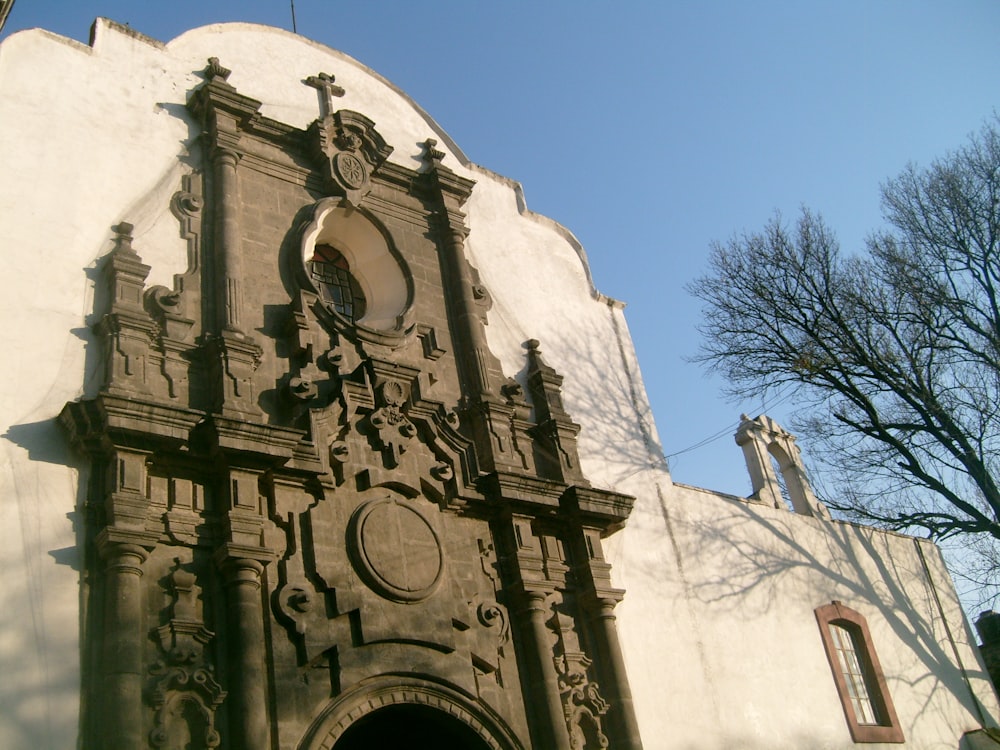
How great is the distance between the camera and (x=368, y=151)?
39.0ft

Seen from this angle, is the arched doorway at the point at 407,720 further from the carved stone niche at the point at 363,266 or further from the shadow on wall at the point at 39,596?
the carved stone niche at the point at 363,266

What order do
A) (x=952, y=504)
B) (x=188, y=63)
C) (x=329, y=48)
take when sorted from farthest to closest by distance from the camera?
(x=952, y=504) < (x=329, y=48) < (x=188, y=63)

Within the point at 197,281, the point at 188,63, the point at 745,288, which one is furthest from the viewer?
the point at 745,288

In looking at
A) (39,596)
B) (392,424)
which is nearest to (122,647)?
(39,596)

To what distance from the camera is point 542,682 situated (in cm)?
948

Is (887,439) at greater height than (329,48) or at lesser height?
lesser

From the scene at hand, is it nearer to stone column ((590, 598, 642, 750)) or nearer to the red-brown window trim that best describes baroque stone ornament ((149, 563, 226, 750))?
stone column ((590, 598, 642, 750))

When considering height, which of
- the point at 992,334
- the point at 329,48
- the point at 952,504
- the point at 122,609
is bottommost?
the point at 122,609

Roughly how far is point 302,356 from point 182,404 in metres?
1.45

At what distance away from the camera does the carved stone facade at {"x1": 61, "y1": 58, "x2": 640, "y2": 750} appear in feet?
25.3

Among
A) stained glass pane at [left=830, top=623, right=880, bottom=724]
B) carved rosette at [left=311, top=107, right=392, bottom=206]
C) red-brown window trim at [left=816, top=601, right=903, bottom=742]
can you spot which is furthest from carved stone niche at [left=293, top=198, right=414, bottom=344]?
stained glass pane at [left=830, top=623, right=880, bottom=724]

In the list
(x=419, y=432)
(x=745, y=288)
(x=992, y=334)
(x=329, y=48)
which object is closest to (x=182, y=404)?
(x=419, y=432)

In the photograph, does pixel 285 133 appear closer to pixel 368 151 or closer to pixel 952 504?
pixel 368 151

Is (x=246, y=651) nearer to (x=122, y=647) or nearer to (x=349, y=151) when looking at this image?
(x=122, y=647)
